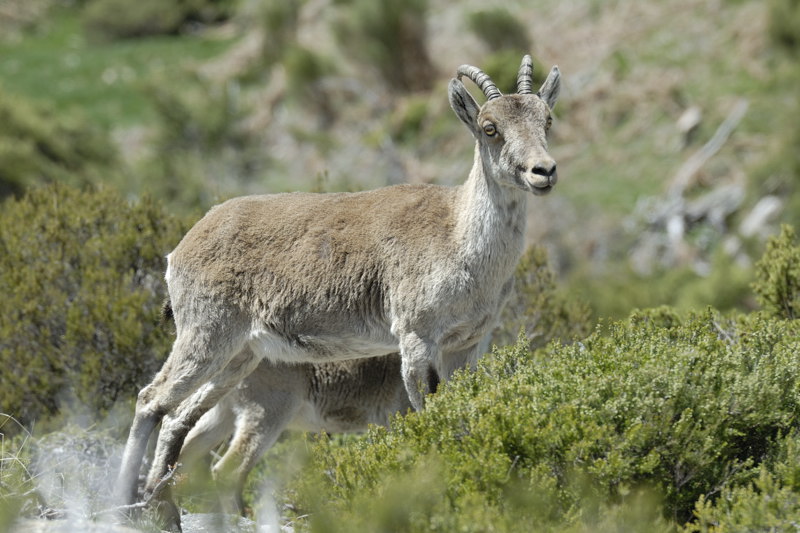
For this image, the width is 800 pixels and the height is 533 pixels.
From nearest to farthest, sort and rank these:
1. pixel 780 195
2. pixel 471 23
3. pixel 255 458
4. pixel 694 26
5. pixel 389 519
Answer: pixel 389 519
pixel 255 458
pixel 780 195
pixel 694 26
pixel 471 23

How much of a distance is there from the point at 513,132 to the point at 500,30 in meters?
20.9

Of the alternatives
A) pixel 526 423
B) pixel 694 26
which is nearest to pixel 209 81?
pixel 694 26

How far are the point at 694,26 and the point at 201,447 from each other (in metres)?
20.4

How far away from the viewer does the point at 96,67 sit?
37.1 meters

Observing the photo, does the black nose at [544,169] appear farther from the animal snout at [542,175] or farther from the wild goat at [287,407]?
the wild goat at [287,407]

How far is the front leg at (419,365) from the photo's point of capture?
6.67m

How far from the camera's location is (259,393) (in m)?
7.94

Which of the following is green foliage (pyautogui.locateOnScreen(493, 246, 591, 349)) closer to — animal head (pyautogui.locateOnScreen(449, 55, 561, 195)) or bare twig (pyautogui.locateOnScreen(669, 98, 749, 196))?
animal head (pyautogui.locateOnScreen(449, 55, 561, 195))

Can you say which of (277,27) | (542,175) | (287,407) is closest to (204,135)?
(277,27)

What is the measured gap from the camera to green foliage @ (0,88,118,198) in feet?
74.9

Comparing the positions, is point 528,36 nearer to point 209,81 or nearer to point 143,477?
point 209,81

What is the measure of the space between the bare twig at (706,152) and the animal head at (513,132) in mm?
14602

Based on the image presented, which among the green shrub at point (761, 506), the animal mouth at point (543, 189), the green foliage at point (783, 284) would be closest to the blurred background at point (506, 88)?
the green foliage at point (783, 284)

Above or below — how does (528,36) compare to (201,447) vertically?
above
